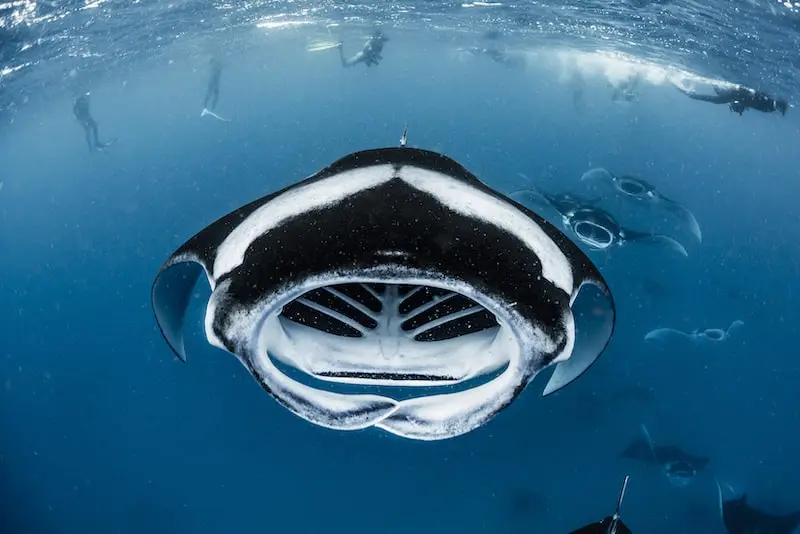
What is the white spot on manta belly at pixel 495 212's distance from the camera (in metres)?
2.32

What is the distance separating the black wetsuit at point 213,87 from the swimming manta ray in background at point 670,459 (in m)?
17.6

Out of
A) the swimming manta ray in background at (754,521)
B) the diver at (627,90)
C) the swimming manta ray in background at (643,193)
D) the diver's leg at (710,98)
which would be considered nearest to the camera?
the swimming manta ray in background at (754,521)

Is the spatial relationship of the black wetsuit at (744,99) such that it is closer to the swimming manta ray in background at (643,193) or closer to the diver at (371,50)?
the swimming manta ray in background at (643,193)

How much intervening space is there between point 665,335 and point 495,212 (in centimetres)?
623

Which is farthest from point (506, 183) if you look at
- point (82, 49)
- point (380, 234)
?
point (82, 49)

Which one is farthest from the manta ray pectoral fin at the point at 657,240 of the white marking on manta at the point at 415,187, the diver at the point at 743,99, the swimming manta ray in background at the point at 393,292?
the diver at the point at 743,99

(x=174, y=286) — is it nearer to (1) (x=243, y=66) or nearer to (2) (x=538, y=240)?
(2) (x=538, y=240)

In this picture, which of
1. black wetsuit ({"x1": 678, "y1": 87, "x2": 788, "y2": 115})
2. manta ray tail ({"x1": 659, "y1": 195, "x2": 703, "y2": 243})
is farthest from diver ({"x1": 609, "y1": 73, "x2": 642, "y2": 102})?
manta ray tail ({"x1": 659, "y1": 195, "x2": 703, "y2": 243})

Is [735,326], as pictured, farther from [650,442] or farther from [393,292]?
[393,292]

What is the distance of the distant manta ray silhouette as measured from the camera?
7437 mm

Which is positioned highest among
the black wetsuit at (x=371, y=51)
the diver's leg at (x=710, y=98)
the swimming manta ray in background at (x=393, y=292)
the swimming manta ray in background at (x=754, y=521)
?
the swimming manta ray in background at (x=393, y=292)

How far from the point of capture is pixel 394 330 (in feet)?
10.6

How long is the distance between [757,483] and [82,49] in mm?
15817

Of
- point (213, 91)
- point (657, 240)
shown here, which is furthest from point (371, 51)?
point (657, 240)
